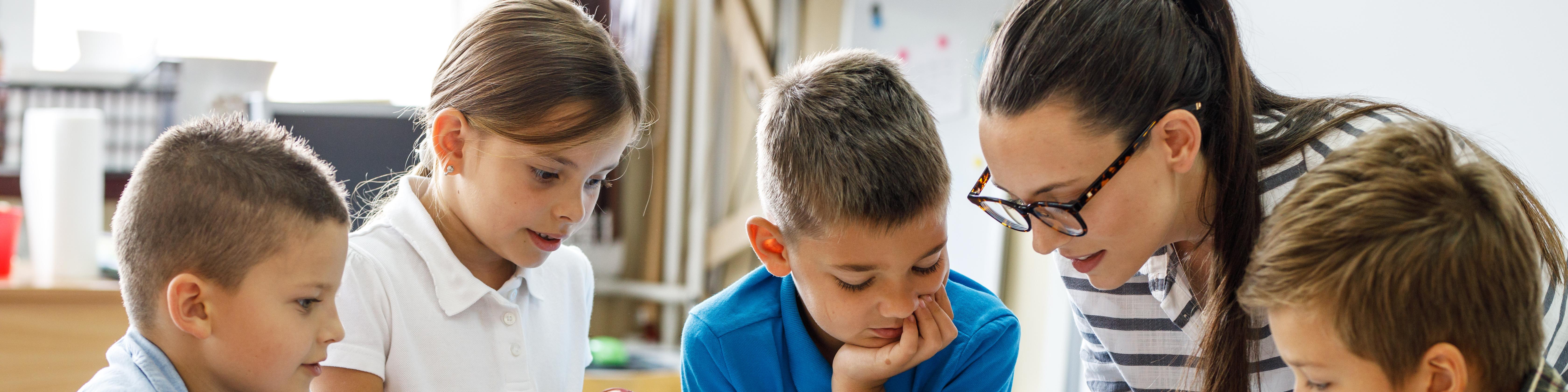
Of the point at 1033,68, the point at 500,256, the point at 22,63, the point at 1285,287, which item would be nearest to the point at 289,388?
the point at 500,256

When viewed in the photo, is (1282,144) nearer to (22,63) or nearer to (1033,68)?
(1033,68)

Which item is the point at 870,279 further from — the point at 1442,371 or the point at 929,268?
the point at 1442,371

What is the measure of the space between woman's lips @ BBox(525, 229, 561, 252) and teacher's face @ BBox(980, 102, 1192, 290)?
516 mm

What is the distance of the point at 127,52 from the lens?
261 centimetres

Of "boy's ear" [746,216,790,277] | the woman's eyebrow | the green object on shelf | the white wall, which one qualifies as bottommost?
the green object on shelf

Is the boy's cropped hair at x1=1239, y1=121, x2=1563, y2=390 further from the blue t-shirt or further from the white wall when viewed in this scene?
the white wall

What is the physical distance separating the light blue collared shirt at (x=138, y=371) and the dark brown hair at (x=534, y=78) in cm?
38

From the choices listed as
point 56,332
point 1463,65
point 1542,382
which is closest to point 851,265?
point 1542,382

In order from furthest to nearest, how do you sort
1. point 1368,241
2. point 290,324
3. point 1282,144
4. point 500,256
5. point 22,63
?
point 22,63
point 500,256
point 1282,144
point 290,324
point 1368,241

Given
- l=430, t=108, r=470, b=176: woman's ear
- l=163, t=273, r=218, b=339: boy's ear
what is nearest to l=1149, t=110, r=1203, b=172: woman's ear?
l=430, t=108, r=470, b=176: woman's ear

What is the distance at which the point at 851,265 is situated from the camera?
1.09 metres

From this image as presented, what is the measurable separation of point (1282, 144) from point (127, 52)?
277cm

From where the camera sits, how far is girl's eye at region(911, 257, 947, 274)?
111 centimetres

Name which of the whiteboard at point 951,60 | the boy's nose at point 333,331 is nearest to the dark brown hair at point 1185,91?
the boy's nose at point 333,331
